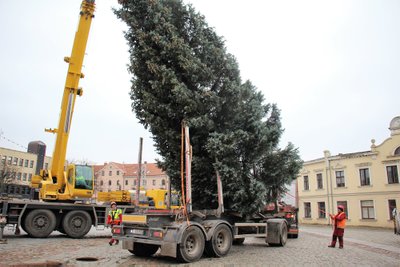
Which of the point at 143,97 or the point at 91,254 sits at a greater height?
the point at 143,97

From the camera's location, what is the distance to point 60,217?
16.7 metres

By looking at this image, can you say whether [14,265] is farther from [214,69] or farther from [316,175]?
[316,175]

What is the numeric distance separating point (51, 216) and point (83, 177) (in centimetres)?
270

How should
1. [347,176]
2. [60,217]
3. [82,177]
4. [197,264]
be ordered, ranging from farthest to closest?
[347,176] < [82,177] < [60,217] < [197,264]

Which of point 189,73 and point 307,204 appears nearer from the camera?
point 189,73

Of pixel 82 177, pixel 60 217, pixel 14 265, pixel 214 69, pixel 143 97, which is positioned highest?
pixel 214 69

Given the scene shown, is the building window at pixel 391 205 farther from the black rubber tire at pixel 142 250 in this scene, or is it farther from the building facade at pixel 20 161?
the building facade at pixel 20 161

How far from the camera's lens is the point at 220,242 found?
11117 millimetres

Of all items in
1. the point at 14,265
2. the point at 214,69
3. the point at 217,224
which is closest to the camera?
the point at 14,265

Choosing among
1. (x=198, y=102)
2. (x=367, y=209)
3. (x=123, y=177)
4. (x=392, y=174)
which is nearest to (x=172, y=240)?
(x=198, y=102)

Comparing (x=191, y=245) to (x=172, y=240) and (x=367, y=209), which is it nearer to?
(x=172, y=240)

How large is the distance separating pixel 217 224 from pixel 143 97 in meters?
4.96

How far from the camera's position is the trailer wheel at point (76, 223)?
16562 mm

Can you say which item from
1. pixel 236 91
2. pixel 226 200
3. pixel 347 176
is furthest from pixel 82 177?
pixel 347 176
